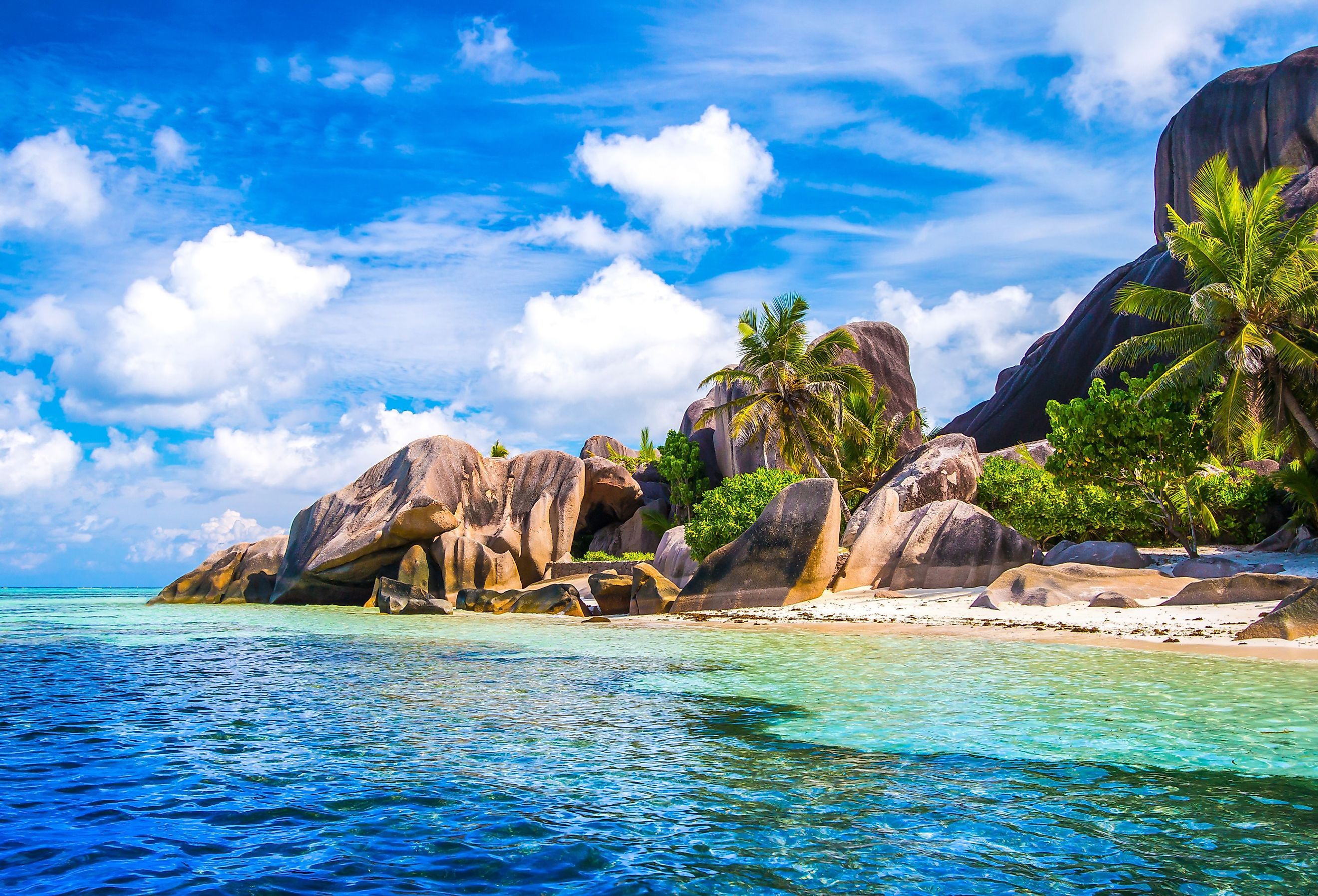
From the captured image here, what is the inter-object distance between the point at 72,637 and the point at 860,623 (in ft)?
43.1

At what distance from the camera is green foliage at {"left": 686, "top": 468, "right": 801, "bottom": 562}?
65.9 ft

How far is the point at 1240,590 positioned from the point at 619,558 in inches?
866

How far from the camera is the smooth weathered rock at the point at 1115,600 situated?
42.5ft

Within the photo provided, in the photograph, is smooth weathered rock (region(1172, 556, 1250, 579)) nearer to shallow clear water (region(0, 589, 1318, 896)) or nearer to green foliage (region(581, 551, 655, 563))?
shallow clear water (region(0, 589, 1318, 896))

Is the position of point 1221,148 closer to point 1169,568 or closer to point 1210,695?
point 1169,568

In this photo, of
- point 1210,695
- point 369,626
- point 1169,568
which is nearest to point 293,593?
point 369,626

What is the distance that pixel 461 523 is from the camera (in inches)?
1122

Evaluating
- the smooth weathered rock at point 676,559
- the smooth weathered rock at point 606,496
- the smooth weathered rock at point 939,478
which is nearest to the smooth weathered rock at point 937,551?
the smooth weathered rock at point 939,478

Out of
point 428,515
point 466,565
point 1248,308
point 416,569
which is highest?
point 1248,308

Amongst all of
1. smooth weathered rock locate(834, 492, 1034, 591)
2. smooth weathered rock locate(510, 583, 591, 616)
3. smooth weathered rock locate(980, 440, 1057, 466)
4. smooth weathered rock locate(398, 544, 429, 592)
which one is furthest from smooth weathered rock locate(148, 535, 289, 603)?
smooth weathered rock locate(980, 440, 1057, 466)

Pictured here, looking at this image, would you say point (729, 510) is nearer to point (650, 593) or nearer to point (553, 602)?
point (650, 593)

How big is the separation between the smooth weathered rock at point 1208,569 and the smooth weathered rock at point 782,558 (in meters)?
6.10

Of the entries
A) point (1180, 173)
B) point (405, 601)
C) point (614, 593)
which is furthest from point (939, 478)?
point (1180, 173)

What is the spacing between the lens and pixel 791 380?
24.2 meters
